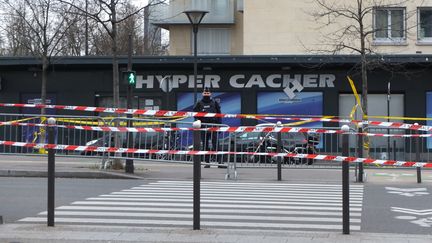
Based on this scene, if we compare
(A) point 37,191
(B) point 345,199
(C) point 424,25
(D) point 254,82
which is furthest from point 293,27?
(B) point 345,199

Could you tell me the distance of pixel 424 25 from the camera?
107 feet

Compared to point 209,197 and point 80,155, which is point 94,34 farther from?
point 209,197

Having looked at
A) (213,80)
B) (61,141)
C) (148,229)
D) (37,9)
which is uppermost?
(37,9)

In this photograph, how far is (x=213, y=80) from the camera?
28.1m

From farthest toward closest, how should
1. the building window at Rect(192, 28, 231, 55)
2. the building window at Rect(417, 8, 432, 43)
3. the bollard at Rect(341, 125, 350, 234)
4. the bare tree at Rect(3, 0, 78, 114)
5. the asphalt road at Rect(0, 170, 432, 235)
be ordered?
1. the building window at Rect(192, 28, 231, 55)
2. the building window at Rect(417, 8, 432, 43)
3. the bare tree at Rect(3, 0, 78, 114)
4. the asphalt road at Rect(0, 170, 432, 235)
5. the bollard at Rect(341, 125, 350, 234)

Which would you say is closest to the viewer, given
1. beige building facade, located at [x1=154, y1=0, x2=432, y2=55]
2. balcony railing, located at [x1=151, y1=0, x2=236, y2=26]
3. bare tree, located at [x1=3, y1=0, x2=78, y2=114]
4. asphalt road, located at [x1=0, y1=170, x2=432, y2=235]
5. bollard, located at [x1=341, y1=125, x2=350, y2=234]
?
bollard, located at [x1=341, y1=125, x2=350, y2=234]

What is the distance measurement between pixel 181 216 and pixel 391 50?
2430 cm

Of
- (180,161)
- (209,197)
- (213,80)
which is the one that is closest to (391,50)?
(213,80)

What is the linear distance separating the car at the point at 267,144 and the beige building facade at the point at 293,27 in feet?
38.3

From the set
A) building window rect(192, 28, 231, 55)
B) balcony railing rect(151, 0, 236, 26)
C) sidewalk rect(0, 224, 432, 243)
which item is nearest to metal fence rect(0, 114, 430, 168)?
sidewalk rect(0, 224, 432, 243)

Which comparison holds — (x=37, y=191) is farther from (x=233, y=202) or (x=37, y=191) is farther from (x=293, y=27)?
(x=293, y=27)

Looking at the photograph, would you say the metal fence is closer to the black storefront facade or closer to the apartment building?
the apartment building

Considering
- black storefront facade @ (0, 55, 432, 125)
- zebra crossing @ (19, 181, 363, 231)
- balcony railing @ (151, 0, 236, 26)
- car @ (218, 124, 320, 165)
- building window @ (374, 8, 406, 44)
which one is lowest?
zebra crossing @ (19, 181, 363, 231)

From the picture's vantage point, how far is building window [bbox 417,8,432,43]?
32.2 metres
